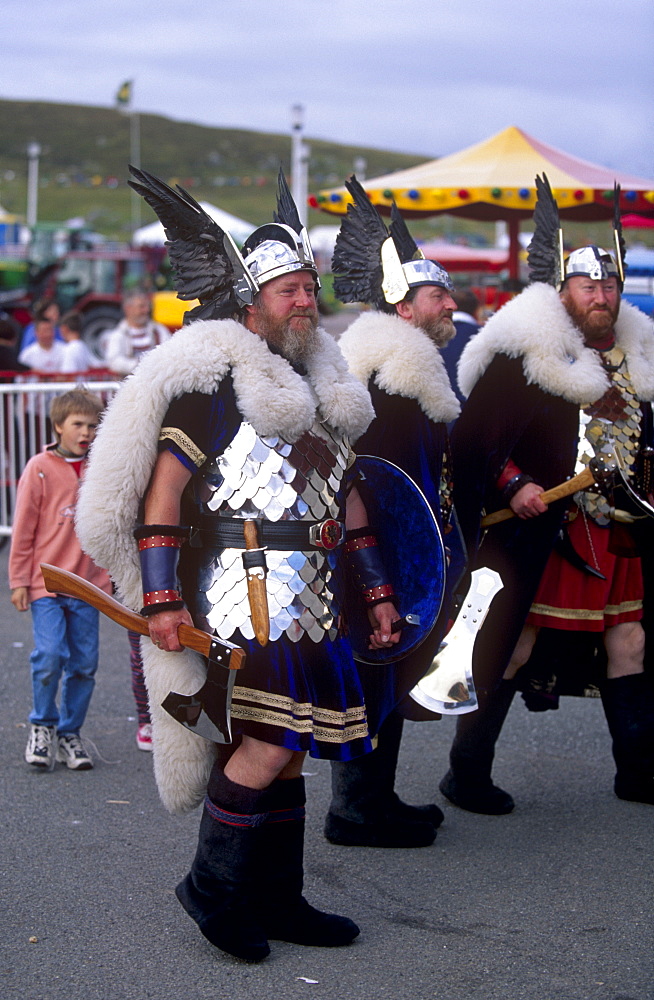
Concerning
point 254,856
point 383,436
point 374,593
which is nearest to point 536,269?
point 383,436

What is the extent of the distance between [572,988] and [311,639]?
108cm

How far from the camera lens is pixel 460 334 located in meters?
6.89

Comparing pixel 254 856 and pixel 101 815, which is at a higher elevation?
pixel 254 856

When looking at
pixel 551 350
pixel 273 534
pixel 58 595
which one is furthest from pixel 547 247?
pixel 58 595

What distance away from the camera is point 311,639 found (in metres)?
3.13

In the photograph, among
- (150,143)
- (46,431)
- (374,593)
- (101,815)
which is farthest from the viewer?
(150,143)

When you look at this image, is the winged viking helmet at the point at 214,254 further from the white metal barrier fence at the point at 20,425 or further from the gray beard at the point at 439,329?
the white metal barrier fence at the point at 20,425

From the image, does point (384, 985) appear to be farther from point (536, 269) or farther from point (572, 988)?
point (536, 269)

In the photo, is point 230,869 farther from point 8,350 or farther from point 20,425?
point 8,350

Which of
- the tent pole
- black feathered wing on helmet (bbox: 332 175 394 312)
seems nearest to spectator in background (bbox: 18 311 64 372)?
the tent pole

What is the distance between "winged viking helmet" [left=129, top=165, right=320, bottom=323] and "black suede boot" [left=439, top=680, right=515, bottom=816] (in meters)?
1.78

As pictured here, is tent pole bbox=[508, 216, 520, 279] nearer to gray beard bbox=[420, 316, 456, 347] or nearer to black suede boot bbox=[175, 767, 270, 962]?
gray beard bbox=[420, 316, 456, 347]

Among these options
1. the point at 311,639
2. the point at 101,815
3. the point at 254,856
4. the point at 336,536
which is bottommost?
the point at 101,815

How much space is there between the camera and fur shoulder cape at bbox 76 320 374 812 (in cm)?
313
